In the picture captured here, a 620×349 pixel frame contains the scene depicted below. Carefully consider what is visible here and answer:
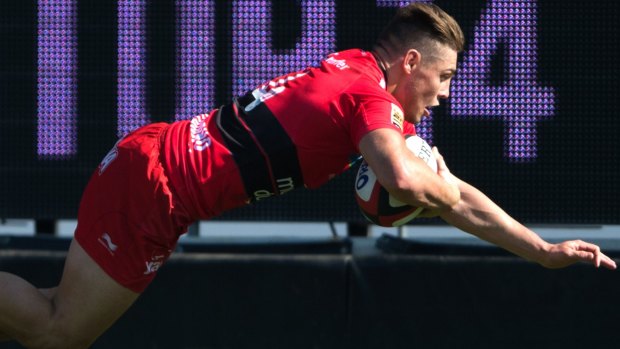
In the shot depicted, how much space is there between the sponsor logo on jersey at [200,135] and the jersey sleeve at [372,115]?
0.54 meters

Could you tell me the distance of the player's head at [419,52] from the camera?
4617mm

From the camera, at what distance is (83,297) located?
449cm

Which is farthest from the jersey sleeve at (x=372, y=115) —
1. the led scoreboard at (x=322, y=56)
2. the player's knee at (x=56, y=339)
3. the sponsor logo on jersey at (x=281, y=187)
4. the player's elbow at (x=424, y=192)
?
the led scoreboard at (x=322, y=56)

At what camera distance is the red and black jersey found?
173 inches

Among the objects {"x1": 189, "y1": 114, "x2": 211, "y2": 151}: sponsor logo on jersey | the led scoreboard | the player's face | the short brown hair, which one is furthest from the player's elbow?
the led scoreboard

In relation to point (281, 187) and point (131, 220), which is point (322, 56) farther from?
point (131, 220)

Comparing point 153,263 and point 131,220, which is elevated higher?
point 131,220

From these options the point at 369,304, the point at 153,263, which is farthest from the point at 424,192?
the point at 369,304

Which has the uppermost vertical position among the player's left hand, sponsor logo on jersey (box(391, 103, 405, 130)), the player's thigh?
sponsor logo on jersey (box(391, 103, 405, 130))

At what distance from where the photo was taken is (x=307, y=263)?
568cm

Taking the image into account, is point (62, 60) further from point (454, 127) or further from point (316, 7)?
point (454, 127)

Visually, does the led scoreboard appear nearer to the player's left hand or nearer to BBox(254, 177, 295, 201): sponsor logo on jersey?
the player's left hand

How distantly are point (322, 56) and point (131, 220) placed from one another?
1.50m

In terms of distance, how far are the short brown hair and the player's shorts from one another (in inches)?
37.4
